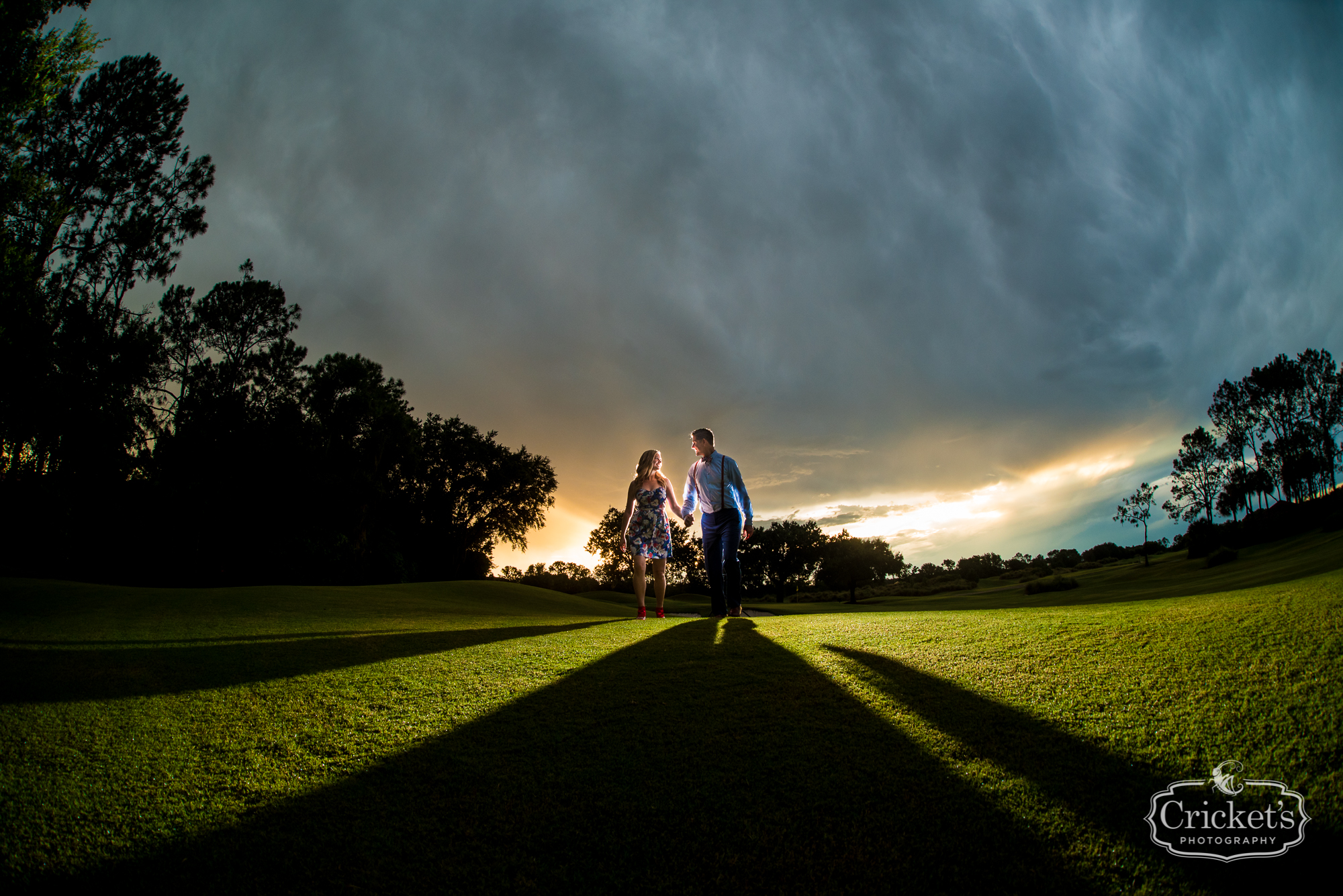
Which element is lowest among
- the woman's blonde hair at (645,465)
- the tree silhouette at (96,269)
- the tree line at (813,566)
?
the tree line at (813,566)

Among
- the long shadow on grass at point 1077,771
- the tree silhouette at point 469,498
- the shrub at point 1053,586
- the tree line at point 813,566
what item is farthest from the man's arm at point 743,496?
the tree silhouette at point 469,498

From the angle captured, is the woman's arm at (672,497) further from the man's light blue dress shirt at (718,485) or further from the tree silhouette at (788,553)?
the tree silhouette at (788,553)

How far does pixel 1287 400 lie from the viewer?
51781mm

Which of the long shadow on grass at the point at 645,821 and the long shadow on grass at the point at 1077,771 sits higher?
the long shadow on grass at the point at 1077,771

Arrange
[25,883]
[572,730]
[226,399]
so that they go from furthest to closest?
[226,399] < [572,730] < [25,883]

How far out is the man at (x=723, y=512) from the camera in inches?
315

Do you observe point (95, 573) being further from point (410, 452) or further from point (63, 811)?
point (63, 811)

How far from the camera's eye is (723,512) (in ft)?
26.5

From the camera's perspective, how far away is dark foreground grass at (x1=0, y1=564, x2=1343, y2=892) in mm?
1868

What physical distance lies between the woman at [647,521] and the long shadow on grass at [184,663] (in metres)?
2.72

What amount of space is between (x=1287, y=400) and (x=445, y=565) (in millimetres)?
76425

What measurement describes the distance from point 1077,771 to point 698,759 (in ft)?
5.09

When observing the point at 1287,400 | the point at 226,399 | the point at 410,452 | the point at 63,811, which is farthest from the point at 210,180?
the point at 1287,400

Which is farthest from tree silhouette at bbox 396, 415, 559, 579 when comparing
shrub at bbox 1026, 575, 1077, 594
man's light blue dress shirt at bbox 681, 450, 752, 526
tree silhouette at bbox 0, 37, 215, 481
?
man's light blue dress shirt at bbox 681, 450, 752, 526
